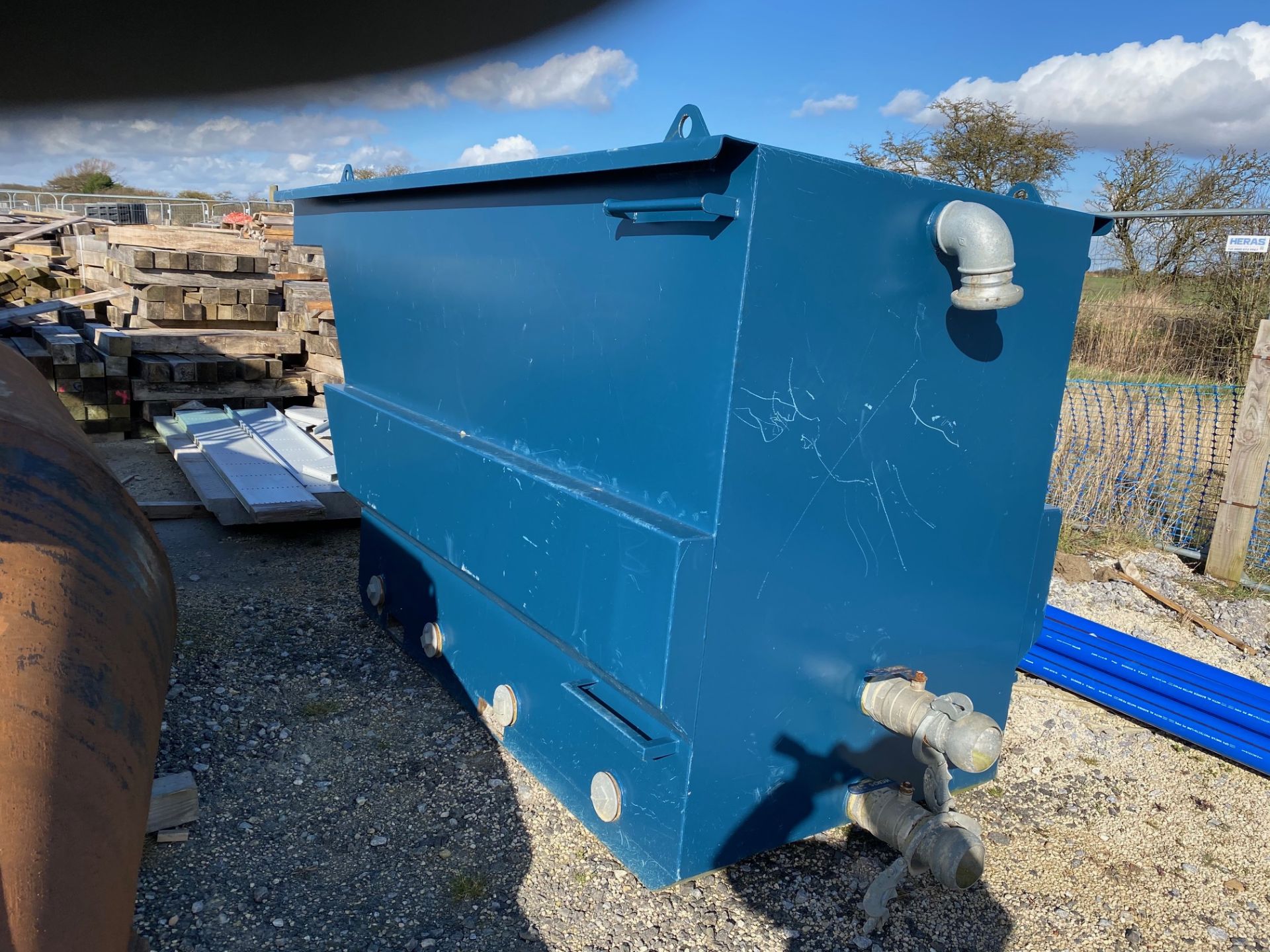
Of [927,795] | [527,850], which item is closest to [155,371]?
[527,850]

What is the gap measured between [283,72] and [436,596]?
195 cm

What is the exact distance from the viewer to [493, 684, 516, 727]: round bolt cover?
100 inches

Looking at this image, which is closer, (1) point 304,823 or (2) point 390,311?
(1) point 304,823

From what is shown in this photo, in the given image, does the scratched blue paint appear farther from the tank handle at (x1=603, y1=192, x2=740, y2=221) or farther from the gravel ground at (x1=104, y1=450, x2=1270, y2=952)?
the gravel ground at (x1=104, y1=450, x2=1270, y2=952)

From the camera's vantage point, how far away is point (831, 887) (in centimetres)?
225

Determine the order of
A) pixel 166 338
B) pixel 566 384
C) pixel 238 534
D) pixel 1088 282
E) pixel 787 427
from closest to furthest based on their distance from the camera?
pixel 787 427 < pixel 566 384 < pixel 238 534 < pixel 166 338 < pixel 1088 282

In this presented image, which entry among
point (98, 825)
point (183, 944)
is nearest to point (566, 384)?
point (98, 825)

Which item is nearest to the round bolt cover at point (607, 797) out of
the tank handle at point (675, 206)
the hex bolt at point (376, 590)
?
the tank handle at point (675, 206)

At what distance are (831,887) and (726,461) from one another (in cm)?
119

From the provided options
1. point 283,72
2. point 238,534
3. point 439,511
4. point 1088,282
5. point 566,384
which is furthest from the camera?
point 1088,282

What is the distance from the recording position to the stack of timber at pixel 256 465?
432 centimetres

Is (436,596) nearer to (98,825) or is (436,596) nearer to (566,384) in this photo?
(566,384)

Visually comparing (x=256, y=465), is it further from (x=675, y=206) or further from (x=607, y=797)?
(x=675, y=206)

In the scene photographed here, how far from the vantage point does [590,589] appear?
207 cm
